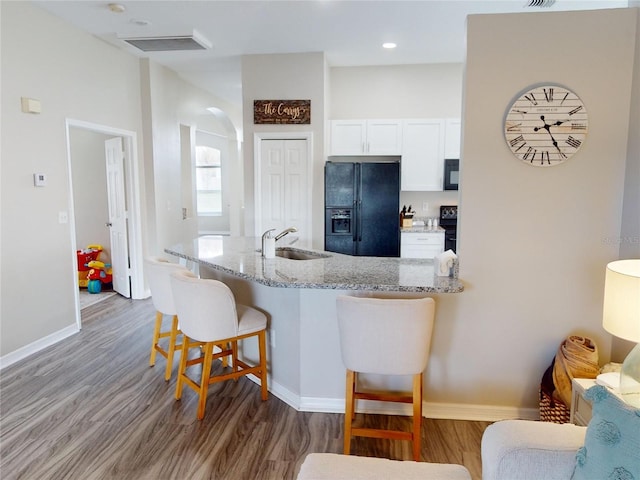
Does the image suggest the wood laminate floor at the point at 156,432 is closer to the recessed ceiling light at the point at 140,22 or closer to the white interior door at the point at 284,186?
the white interior door at the point at 284,186

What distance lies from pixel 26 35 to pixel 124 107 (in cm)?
138

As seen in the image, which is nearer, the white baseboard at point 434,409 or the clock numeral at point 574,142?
the clock numeral at point 574,142

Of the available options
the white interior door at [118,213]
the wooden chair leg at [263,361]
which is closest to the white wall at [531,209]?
the wooden chair leg at [263,361]

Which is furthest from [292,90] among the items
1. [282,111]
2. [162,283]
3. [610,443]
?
[610,443]

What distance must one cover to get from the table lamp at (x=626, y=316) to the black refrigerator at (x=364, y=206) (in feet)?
10.1

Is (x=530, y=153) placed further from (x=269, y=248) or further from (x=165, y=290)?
(x=165, y=290)

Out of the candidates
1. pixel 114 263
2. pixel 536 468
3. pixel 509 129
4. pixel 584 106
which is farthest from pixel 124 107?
pixel 536 468

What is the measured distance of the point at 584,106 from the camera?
2213 millimetres

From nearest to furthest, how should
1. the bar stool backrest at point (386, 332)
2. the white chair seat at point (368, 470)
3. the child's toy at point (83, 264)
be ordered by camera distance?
1. the white chair seat at point (368, 470)
2. the bar stool backrest at point (386, 332)
3. the child's toy at point (83, 264)

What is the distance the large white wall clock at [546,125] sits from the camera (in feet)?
7.27

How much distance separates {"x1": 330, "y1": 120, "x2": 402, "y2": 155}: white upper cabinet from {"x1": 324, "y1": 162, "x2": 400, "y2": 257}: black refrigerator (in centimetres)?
51

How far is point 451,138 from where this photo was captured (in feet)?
16.8

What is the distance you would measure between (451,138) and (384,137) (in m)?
0.82

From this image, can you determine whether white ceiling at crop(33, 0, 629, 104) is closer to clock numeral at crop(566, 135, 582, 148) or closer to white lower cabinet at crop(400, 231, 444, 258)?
clock numeral at crop(566, 135, 582, 148)
